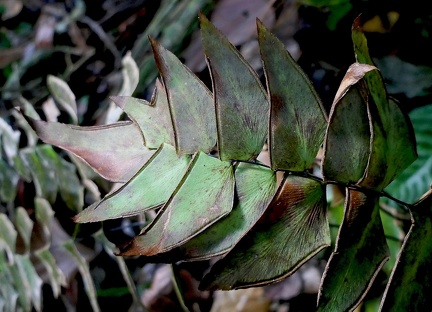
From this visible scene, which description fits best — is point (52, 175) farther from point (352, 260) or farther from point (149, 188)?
point (352, 260)

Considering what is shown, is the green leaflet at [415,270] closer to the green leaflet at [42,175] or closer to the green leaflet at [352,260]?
the green leaflet at [352,260]

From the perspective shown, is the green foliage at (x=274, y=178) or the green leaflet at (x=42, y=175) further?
the green leaflet at (x=42, y=175)

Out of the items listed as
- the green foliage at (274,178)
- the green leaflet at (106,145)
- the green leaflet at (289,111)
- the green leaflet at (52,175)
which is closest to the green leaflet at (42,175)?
the green leaflet at (52,175)

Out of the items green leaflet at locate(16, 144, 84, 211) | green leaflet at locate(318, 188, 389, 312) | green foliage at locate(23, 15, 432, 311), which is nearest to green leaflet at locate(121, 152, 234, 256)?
green foliage at locate(23, 15, 432, 311)

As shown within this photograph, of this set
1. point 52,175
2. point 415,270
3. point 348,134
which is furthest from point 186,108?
point 52,175

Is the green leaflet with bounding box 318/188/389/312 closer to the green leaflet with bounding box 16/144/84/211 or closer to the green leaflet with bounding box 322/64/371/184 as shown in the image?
the green leaflet with bounding box 322/64/371/184

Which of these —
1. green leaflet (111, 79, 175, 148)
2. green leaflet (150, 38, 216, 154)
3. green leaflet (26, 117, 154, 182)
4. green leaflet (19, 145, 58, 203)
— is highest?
green leaflet (150, 38, 216, 154)
